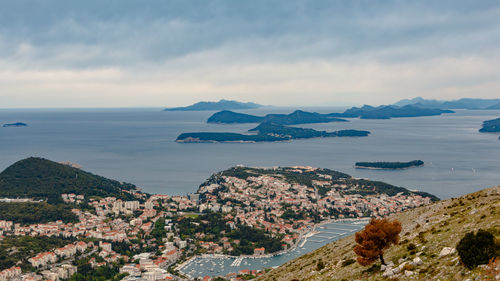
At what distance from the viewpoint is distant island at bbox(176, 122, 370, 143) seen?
16562 centimetres

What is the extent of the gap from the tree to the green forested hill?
6053 centimetres

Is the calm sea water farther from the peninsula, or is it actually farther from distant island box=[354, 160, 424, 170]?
the peninsula

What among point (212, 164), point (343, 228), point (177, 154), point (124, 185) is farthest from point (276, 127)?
point (343, 228)

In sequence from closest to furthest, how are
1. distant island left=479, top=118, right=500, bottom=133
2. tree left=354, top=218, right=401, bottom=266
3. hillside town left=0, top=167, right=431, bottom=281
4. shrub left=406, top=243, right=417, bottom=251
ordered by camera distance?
tree left=354, top=218, right=401, bottom=266
shrub left=406, top=243, right=417, bottom=251
hillside town left=0, top=167, right=431, bottom=281
distant island left=479, top=118, right=500, bottom=133

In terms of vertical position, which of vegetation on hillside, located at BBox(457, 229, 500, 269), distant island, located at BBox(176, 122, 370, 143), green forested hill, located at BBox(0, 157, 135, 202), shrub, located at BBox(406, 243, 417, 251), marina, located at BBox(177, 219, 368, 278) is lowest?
marina, located at BBox(177, 219, 368, 278)

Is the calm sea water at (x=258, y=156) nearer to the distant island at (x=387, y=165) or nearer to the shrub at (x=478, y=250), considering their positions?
the distant island at (x=387, y=165)

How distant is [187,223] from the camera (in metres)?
51.2

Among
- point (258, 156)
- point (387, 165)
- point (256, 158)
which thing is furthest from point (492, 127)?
point (256, 158)

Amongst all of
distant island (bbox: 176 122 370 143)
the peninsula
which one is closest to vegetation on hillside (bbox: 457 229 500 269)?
the peninsula

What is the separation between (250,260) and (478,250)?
35.6 metres

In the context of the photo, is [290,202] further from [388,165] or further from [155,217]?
[388,165]

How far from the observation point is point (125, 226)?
163 ft

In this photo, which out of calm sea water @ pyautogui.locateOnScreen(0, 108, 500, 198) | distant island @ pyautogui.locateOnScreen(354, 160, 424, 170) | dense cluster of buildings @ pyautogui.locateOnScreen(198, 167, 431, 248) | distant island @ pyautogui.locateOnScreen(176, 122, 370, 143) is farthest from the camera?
distant island @ pyautogui.locateOnScreen(176, 122, 370, 143)

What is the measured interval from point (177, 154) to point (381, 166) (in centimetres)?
6920
